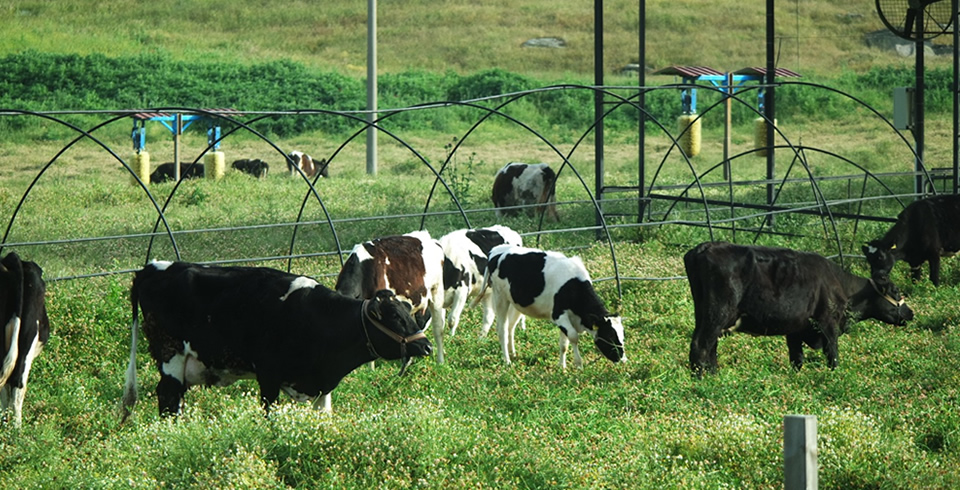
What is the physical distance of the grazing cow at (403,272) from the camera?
11578 mm

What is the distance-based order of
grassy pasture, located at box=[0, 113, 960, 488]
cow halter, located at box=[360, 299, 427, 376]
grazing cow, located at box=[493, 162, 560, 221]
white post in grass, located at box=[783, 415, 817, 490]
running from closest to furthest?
white post in grass, located at box=[783, 415, 817, 490]
grassy pasture, located at box=[0, 113, 960, 488]
cow halter, located at box=[360, 299, 427, 376]
grazing cow, located at box=[493, 162, 560, 221]

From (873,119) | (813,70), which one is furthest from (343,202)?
Result: (813,70)

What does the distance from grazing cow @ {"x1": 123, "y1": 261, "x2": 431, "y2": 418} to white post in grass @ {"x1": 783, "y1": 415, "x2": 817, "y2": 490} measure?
12.2 ft

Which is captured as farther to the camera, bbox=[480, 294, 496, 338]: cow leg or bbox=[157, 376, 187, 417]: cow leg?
bbox=[480, 294, 496, 338]: cow leg

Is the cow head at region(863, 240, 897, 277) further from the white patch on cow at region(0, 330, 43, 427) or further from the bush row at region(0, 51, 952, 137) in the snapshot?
the bush row at region(0, 51, 952, 137)

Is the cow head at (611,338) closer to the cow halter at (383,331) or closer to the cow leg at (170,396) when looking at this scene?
the cow halter at (383,331)

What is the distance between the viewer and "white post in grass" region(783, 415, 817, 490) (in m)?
5.65

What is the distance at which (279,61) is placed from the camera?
44.8 metres

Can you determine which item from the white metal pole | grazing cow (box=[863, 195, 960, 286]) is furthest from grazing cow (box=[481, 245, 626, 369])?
the white metal pole

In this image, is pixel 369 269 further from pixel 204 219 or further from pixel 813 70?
pixel 813 70

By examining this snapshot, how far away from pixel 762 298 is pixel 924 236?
19.6 ft

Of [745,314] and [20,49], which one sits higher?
[20,49]

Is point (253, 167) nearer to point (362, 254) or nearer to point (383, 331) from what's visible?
point (362, 254)

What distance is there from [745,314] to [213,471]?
5.99 meters
